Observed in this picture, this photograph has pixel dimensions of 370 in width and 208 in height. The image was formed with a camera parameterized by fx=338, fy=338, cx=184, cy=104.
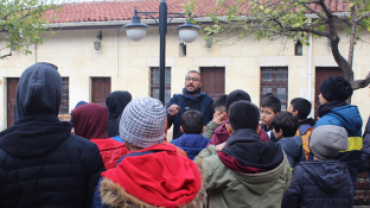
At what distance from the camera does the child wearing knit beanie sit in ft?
4.94

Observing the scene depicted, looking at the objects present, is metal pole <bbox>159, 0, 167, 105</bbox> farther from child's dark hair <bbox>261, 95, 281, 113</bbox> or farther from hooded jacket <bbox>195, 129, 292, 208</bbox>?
hooded jacket <bbox>195, 129, 292, 208</bbox>

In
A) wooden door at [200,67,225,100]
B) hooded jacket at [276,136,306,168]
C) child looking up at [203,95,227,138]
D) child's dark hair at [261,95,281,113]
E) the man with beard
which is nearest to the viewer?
hooded jacket at [276,136,306,168]

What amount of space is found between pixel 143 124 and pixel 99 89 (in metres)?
11.5

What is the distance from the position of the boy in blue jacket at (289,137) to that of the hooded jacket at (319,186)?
642 mm

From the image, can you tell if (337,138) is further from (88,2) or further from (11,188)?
(88,2)

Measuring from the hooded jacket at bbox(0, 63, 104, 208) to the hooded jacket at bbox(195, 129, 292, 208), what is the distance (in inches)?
32.5

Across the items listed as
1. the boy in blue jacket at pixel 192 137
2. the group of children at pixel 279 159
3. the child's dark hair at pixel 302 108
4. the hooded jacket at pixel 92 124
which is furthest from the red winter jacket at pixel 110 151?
the child's dark hair at pixel 302 108

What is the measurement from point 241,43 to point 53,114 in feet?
32.7

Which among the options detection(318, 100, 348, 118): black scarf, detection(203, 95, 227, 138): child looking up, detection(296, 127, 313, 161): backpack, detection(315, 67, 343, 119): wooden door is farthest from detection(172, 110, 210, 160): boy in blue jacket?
detection(315, 67, 343, 119): wooden door

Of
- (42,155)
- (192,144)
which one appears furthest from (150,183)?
(192,144)

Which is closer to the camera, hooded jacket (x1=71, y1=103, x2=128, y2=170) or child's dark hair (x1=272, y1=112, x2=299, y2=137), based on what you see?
hooded jacket (x1=71, y1=103, x2=128, y2=170)

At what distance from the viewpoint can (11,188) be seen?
167 cm

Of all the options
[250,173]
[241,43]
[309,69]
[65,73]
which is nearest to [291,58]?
[309,69]

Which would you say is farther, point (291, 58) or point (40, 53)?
point (40, 53)
